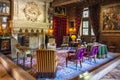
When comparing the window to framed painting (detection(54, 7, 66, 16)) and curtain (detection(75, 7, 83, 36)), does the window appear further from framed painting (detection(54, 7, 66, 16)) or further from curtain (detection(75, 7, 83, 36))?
framed painting (detection(54, 7, 66, 16))

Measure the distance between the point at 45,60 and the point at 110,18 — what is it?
7.44 metres

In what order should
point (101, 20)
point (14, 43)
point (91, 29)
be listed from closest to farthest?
1. point (14, 43)
2. point (101, 20)
3. point (91, 29)

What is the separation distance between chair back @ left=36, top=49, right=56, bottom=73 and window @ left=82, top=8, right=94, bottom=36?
8219mm

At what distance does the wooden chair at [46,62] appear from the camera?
4.72 m

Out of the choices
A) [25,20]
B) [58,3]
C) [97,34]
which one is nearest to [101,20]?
[97,34]

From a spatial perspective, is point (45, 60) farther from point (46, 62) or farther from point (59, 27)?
point (59, 27)

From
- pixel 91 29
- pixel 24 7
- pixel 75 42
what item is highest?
pixel 24 7

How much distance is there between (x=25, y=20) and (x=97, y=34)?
552cm

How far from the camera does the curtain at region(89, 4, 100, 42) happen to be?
38.1 ft

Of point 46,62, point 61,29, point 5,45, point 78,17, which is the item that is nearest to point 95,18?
point 78,17

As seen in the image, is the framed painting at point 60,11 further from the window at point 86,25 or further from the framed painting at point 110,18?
the framed painting at point 110,18

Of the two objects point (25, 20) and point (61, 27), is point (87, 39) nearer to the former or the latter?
point (61, 27)

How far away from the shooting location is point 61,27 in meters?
13.5

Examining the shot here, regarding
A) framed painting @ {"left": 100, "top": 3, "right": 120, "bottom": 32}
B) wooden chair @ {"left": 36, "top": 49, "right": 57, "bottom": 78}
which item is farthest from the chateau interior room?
wooden chair @ {"left": 36, "top": 49, "right": 57, "bottom": 78}
